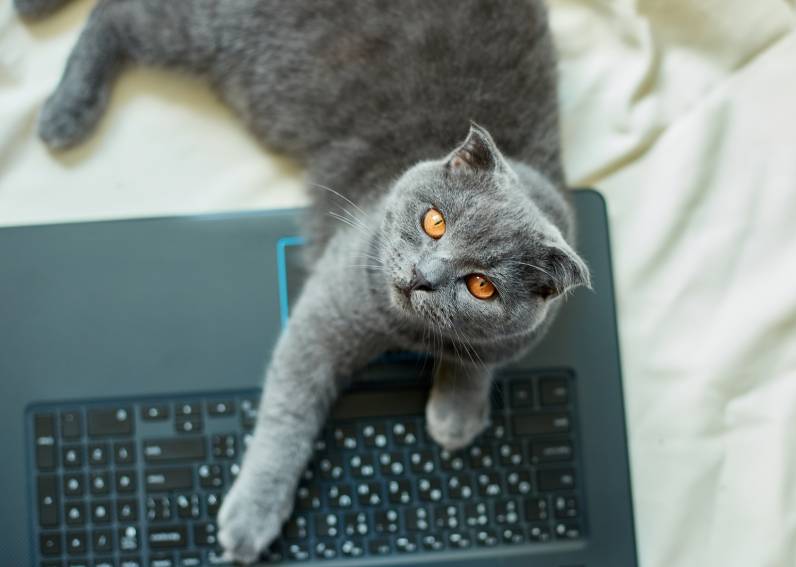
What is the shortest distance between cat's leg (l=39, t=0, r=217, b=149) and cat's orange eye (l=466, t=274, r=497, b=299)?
565mm

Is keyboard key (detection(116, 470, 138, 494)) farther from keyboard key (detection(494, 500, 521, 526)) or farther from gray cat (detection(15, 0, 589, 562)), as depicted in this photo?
keyboard key (detection(494, 500, 521, 526))

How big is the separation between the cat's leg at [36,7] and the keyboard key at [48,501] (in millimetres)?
650

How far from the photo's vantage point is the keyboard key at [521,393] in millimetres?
955

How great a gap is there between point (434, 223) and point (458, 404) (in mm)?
232

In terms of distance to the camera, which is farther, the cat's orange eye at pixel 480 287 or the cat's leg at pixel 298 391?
the cat's leg at pixel 298 391

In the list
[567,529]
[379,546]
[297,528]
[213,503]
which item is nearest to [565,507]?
[567,529]

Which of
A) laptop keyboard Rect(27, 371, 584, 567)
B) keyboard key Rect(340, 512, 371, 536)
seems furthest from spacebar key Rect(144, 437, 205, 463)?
keyboard key Rect(340, 512, 371, 536)

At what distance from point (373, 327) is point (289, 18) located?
46 cm

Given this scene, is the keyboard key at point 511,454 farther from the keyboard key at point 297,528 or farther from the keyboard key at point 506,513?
the keyboard key at point 297,528

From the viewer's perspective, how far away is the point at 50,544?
894mm

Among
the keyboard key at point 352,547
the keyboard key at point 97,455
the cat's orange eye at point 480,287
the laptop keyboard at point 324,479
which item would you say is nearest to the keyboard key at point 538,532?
the laptop keyboard at point 324,479

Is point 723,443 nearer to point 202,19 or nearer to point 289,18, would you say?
point 289,18

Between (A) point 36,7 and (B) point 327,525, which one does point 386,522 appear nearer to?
(B) point 327,525

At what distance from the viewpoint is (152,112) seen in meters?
1.08
